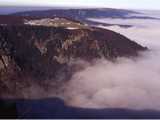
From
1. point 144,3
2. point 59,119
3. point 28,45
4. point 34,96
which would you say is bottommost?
point 59,119

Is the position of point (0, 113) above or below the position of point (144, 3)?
below

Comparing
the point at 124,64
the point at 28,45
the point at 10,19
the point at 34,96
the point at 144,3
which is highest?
the point at 144,3

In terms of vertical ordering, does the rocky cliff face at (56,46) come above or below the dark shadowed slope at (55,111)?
above

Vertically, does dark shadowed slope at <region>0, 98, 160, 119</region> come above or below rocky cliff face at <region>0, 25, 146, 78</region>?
below

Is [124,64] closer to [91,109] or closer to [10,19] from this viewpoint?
[91,109]

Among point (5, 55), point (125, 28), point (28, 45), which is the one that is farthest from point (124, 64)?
point (5, 55)

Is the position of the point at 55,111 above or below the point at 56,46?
below

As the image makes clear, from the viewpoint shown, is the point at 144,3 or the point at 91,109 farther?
the point at 144,3

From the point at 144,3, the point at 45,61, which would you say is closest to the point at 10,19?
the point at 45,61

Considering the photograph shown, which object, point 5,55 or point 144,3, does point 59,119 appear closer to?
point 5,55
